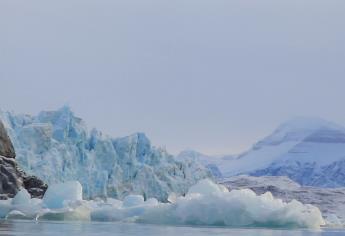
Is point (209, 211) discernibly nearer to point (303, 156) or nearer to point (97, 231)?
point (97, 231)

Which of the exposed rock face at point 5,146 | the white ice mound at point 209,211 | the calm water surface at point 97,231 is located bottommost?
the calm water surface at point 97,231

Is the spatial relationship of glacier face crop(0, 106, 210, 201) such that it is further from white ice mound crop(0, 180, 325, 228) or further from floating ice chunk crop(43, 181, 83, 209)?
white ice mound crop(0, 180, 325, 228)

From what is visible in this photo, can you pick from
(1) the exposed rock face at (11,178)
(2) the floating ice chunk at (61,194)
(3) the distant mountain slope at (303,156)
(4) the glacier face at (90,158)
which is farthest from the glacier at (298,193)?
(2) the floating ice chunk at (61,194)

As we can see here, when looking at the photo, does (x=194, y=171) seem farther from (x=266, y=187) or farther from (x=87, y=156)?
(x=266, y=187)

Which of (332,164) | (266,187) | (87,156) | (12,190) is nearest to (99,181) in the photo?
(87,156)

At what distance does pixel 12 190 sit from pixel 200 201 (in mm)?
11655

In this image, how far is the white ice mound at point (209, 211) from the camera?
24172 mm

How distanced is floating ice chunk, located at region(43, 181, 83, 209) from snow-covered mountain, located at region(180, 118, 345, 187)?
77.3m

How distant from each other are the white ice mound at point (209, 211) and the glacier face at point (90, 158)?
12529 mm

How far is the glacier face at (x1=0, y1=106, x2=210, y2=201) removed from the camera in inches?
1566

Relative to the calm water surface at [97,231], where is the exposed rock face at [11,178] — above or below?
above

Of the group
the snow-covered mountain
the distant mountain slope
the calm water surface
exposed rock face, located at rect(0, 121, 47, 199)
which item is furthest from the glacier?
the calm water surface

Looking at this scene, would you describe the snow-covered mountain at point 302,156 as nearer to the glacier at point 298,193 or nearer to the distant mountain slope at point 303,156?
the distant mountain slope at point 303,156

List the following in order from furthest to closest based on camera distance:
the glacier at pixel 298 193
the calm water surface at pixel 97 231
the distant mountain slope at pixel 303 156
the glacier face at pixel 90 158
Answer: the distant mountain slope at pixel 303 156 → the glacier at pixel 298 193 → the glacier face at pixel 90 158 → the calm water surface at pixel 97 231
